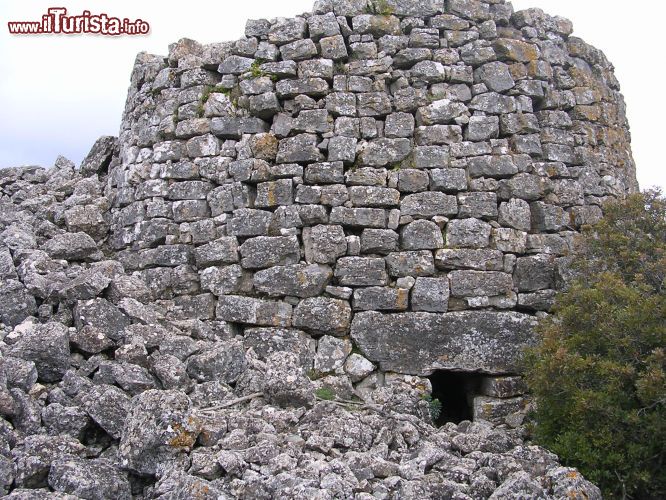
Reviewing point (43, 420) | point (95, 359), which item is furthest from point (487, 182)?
point (43, 420)

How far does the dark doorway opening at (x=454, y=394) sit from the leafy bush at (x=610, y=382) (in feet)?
4.80

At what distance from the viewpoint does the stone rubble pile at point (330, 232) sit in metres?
6.51

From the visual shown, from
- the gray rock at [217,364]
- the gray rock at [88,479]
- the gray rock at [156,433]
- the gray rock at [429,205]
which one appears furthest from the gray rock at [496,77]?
the gray rock at [88,479]

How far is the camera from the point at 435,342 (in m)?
7.77

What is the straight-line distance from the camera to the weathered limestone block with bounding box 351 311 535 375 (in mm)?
7750

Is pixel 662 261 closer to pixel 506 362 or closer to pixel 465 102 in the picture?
pixel 506 362

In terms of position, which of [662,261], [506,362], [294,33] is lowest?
[506,362]

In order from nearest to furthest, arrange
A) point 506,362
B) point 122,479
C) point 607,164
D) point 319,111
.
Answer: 1. point 122,479
2. point 506,362
3. point 319,111
4. point 607,164

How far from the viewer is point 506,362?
307 inches

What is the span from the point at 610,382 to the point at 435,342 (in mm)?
2051

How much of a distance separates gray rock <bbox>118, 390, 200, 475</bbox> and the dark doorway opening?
3.67 m

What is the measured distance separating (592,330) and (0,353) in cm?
497

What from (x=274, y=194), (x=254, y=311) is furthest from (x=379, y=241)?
(x=254, y=311)

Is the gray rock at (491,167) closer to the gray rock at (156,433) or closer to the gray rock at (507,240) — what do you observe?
the gray rock at (507,240)
